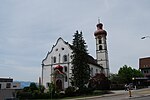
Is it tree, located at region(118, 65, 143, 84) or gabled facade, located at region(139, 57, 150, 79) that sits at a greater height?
gabled facade, located at region(139, 57, 150, 79)

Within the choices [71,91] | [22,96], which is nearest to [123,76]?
[71,91]

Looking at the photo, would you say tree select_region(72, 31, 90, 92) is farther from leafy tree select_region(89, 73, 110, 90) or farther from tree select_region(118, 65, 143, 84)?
tree select_region(118, 65, 143, 84)

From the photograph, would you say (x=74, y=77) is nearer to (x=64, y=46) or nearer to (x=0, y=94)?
(x=64, y=46)

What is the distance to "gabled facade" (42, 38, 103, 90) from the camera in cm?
5672

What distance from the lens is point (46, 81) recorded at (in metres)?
59.6

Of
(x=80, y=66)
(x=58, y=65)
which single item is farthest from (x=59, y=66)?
(x=80, y=66)

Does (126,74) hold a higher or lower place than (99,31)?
lower

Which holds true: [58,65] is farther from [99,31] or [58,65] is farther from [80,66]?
[99,31]

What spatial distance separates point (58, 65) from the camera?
190ft

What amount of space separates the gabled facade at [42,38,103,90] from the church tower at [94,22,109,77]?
18.8 metres

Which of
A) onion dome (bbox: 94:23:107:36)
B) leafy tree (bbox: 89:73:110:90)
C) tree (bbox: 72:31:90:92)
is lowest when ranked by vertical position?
leafy tree (bbox: 89:73:110:90)

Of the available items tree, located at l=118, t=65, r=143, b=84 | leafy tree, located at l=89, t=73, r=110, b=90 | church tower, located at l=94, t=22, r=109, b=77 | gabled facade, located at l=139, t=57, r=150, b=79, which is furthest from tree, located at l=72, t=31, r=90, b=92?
gabled facade, located at l=139, t=57, r=150, b=79

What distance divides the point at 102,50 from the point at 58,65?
872 inches

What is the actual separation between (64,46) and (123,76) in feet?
73.9
